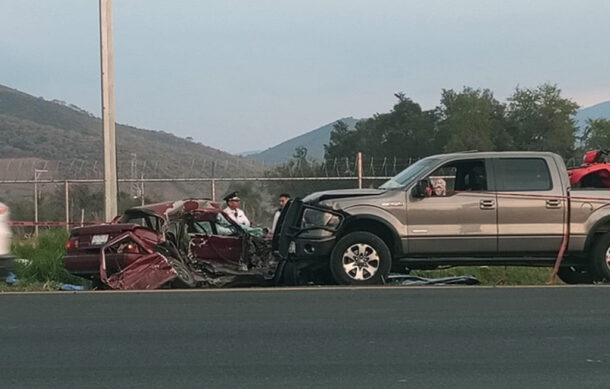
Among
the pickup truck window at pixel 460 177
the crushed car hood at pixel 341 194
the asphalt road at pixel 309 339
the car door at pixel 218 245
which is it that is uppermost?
the pickup truck window at pixel 460 177

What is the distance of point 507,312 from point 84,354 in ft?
15.5

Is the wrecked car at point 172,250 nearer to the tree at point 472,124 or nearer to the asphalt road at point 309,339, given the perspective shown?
the asphalt road at point 309,339

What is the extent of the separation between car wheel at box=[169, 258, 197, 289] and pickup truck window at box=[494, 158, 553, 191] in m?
4.75

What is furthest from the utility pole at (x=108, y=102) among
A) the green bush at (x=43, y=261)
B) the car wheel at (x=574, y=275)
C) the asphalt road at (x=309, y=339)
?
the car wheel at (x=574, y=275)

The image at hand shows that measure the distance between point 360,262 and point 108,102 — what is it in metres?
6.06

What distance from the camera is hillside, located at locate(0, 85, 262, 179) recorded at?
4306cm

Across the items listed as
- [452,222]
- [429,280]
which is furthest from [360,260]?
[429,280]

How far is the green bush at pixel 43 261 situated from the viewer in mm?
13695

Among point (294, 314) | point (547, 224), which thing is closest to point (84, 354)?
point (294, 314)

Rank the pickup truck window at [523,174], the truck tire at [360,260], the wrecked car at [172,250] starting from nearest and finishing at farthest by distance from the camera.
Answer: the truck tire at [360,260], the wrecked car at [172,250], the pickup truck window at [523,174]

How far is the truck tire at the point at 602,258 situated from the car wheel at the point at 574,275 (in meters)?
0.79

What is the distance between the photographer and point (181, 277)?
12.1 meters

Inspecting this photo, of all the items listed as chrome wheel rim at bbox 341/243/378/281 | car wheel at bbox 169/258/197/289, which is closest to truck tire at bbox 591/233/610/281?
chrome wheel rim at bbox 341/243/378/281

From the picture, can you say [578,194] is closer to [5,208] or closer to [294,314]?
[294,314]
